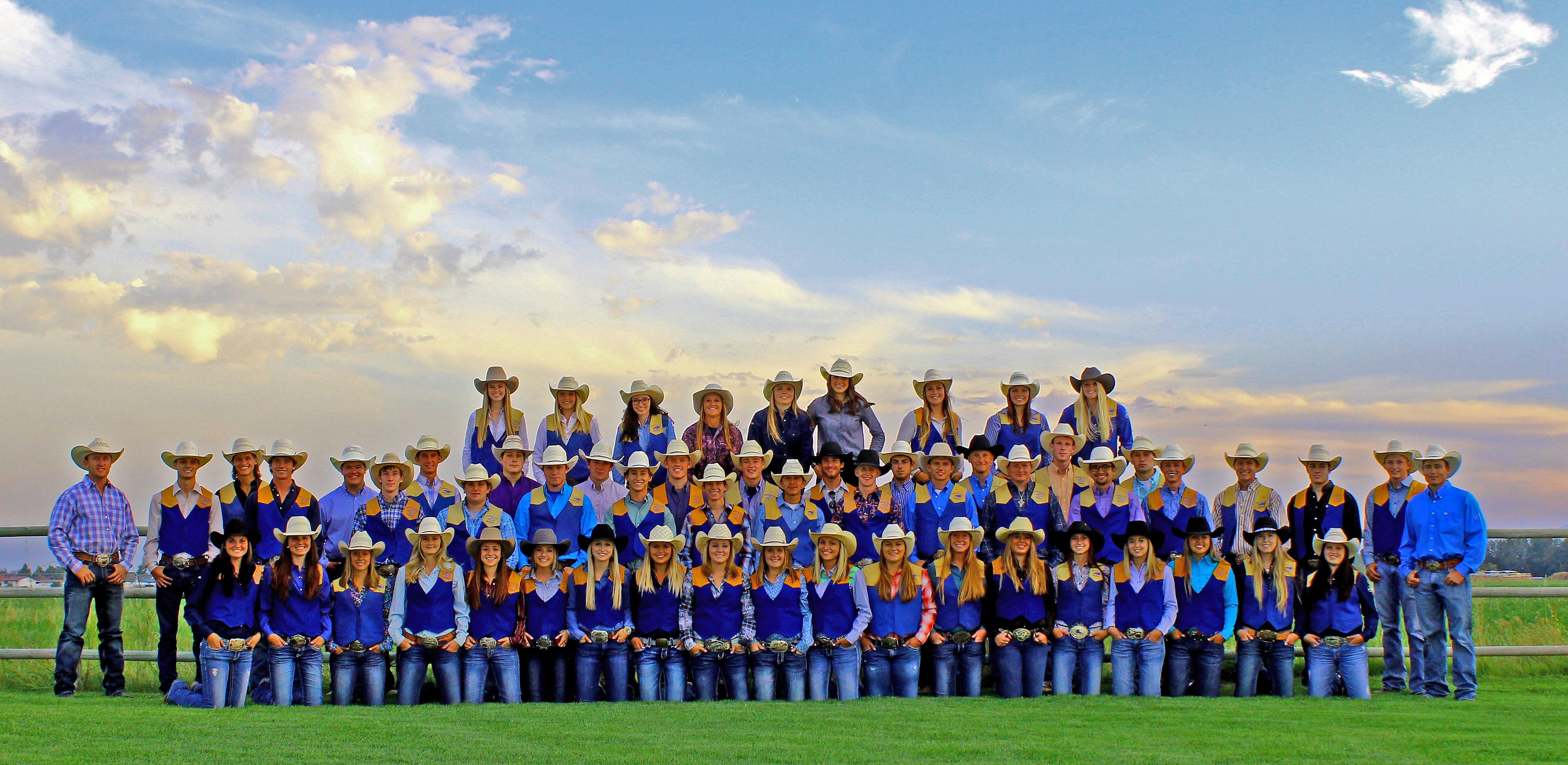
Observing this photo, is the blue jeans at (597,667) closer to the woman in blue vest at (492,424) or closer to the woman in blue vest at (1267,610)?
the woman in blue vest at (492,424)

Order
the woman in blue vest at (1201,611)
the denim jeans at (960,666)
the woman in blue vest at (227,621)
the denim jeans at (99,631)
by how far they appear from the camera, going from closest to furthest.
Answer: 1. the woman in blue vest at (227,621)
2. the denim jeans at (960,666)
3. the woman in blue vest at (1201,611)
4. the denim jeans at (99,631)

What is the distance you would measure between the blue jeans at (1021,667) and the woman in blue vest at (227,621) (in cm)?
589

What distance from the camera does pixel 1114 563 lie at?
9.86 meters

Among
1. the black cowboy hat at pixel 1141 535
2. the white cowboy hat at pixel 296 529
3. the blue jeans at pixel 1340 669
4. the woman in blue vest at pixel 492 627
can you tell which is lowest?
the blue jeans at pixel 1340 669

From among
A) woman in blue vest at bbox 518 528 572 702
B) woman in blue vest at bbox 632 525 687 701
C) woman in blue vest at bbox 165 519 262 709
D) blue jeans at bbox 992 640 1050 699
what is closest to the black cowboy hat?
blue jeans at bbox 992 640 1050 699

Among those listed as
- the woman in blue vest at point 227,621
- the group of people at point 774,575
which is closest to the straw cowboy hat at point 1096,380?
the group of people at point 774,575

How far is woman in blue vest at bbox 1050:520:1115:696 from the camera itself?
9703 mm

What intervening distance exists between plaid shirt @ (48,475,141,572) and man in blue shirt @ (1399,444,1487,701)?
36.5ft

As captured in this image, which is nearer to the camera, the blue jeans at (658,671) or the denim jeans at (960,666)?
the blue jeans at (658,671)

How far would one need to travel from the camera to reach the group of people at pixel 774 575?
31.2 feet

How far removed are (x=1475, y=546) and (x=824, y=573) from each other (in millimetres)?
5342

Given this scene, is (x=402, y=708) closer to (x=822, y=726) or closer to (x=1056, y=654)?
(x=822, y=726)

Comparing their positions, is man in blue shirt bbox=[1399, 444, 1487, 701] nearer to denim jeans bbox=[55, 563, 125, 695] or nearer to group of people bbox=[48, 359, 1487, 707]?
group of people bbox=[48, 359, 1487, 707]

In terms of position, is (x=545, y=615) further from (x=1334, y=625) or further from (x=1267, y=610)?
(x=1334, y=625)
